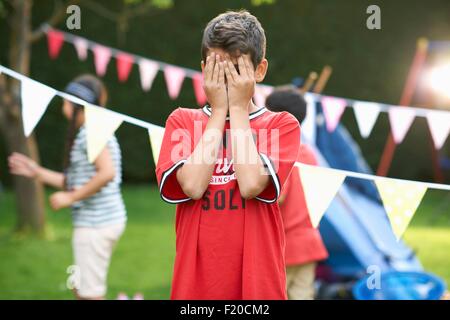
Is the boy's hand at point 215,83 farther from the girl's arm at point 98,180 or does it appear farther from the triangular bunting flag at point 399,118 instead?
the triangular bunting flag at point 399,118

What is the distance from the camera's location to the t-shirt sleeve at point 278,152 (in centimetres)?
216

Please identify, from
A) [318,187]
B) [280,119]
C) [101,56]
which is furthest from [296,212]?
[101,56]

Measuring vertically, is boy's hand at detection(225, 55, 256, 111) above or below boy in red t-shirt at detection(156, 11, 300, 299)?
above

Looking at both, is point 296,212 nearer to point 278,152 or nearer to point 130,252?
point 278,152

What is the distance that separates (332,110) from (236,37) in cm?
297

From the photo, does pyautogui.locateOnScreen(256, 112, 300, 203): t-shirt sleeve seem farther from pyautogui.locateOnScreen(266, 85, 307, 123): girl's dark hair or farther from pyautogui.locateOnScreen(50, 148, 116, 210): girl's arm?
pyautogui.locateOnScreen(50, 148, 116, 210): girl's arm

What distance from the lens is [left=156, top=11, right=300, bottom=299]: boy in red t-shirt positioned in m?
2.10

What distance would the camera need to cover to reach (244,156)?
6.89ft

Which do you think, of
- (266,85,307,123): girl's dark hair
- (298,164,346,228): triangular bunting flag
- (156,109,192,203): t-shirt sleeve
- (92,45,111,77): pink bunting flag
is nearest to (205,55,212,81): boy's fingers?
(156,109,192,203): t-shirt sleeve

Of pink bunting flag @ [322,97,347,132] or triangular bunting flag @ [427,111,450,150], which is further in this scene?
pink bunting flag @ [322,97,347,132]

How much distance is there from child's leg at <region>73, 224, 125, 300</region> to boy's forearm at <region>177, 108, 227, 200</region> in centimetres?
147

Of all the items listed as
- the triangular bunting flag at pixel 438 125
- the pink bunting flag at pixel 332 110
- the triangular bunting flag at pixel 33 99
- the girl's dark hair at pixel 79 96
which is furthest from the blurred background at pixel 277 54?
the triangular bunting flag at pixel 33 99

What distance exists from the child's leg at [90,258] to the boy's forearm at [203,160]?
1473 millimetres
